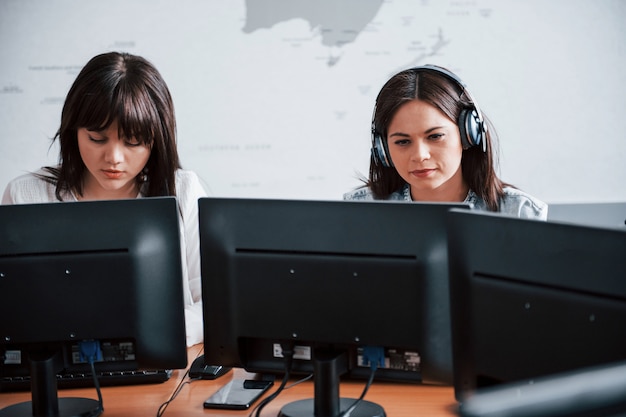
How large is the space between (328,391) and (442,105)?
936 millimetres

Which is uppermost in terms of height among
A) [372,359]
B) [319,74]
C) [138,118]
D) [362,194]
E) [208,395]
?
[319,74]

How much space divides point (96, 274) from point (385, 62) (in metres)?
1.77

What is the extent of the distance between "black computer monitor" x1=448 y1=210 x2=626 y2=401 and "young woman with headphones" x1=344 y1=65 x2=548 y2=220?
0.81 meters

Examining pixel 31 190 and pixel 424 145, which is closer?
pixel 424 145

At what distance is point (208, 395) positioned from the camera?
1.49 metres

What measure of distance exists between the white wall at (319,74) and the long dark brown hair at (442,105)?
782 mm

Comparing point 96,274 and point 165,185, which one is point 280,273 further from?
point 165,185

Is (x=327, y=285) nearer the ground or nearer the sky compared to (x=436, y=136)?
nearer the ground

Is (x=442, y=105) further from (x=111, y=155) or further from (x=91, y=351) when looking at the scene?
(x=91, y=351)

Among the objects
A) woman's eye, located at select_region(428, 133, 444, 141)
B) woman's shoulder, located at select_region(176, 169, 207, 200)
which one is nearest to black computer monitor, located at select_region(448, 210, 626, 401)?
woman's eye, located at select_region(428, 133, 444, 141)

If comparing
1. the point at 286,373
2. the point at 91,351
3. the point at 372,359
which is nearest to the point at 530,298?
the point at 372,359

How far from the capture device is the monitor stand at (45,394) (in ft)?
4.54

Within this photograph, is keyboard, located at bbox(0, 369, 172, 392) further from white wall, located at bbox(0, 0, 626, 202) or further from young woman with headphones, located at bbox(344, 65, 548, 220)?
white wall, located at bbox(0, 0, 626, 202)

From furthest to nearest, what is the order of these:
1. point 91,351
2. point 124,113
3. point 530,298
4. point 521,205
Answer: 1. point 521,205
2. point 124,113
3. point 91,351
4. point 530,298
